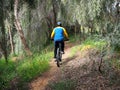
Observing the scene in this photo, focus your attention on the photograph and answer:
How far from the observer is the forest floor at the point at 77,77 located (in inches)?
328

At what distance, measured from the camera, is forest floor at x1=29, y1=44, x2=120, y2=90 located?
834 cm

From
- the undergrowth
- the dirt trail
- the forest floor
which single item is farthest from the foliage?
the undergrowth

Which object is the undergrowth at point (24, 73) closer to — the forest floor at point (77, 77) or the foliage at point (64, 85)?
the forest floor at point (77, 77)

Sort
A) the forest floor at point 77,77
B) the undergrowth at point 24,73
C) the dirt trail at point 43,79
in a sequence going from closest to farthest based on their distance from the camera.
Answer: the forest floor at point 77,77
the dirt trail at point 43,79
the undergrowth at point 24,73

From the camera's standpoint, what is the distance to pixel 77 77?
924cm

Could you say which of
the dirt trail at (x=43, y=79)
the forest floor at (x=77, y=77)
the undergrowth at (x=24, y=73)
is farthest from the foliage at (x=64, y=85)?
the undergrowth at (x=24, y=73)

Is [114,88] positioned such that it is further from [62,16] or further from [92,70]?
[62,16]

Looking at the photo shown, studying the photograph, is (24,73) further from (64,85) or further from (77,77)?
(64,85)

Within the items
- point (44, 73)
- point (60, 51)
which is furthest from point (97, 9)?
point (44, 73)

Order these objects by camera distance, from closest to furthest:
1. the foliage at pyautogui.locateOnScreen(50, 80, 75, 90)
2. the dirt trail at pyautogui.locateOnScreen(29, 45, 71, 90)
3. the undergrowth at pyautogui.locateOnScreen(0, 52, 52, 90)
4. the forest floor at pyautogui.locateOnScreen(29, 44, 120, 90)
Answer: the forest floor at pyautogui.locateOnScreen(29, 44, 120, 90), the foliage at pyautogui.locateOnScreen(50, 80, 75, 90), the dirt trail at pyautogui.locateOnScreen(29, 45, 71, 90), the undergrowth at pyautogui.locateOnScreen(0, 52, 52, 90)

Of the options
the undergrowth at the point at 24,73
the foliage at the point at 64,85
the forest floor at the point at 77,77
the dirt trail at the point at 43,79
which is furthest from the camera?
the undergrowth at the point at 24,73

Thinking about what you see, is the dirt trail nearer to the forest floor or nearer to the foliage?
the forest floor

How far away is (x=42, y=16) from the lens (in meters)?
18.9

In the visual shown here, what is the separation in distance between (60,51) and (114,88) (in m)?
4.02
